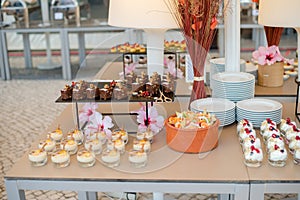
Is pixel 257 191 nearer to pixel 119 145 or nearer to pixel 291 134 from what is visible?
pixel 291 134

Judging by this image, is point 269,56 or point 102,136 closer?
point 102,136

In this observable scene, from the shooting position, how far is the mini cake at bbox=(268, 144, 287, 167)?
149 cm

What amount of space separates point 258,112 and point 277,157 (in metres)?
0.37

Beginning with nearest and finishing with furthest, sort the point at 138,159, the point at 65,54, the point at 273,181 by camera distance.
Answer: the point at 273,181
the point at 138,159
the point at 65,54

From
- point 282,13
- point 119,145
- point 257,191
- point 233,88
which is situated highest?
point 282,13

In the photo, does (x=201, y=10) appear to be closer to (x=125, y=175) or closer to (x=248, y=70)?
(x=125, y=175)

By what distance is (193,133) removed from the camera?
160 centimetres

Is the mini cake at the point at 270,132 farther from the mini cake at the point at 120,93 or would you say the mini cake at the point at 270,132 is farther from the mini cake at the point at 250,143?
the mini cake at the point at 120,93

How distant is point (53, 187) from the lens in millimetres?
1491

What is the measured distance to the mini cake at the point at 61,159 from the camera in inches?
60.7

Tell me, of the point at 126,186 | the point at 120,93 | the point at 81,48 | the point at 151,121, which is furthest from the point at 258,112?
the point at 81,48

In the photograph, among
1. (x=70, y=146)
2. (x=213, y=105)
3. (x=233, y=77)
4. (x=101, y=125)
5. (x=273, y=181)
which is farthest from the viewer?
(x=233, y=77)

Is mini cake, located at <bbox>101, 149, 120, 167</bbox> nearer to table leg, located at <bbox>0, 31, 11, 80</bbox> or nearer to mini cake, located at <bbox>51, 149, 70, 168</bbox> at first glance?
mini cake, located at <bbox>51, 149, 70, 168</bbox>

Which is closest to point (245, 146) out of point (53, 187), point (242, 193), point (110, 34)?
point (242, 193)
